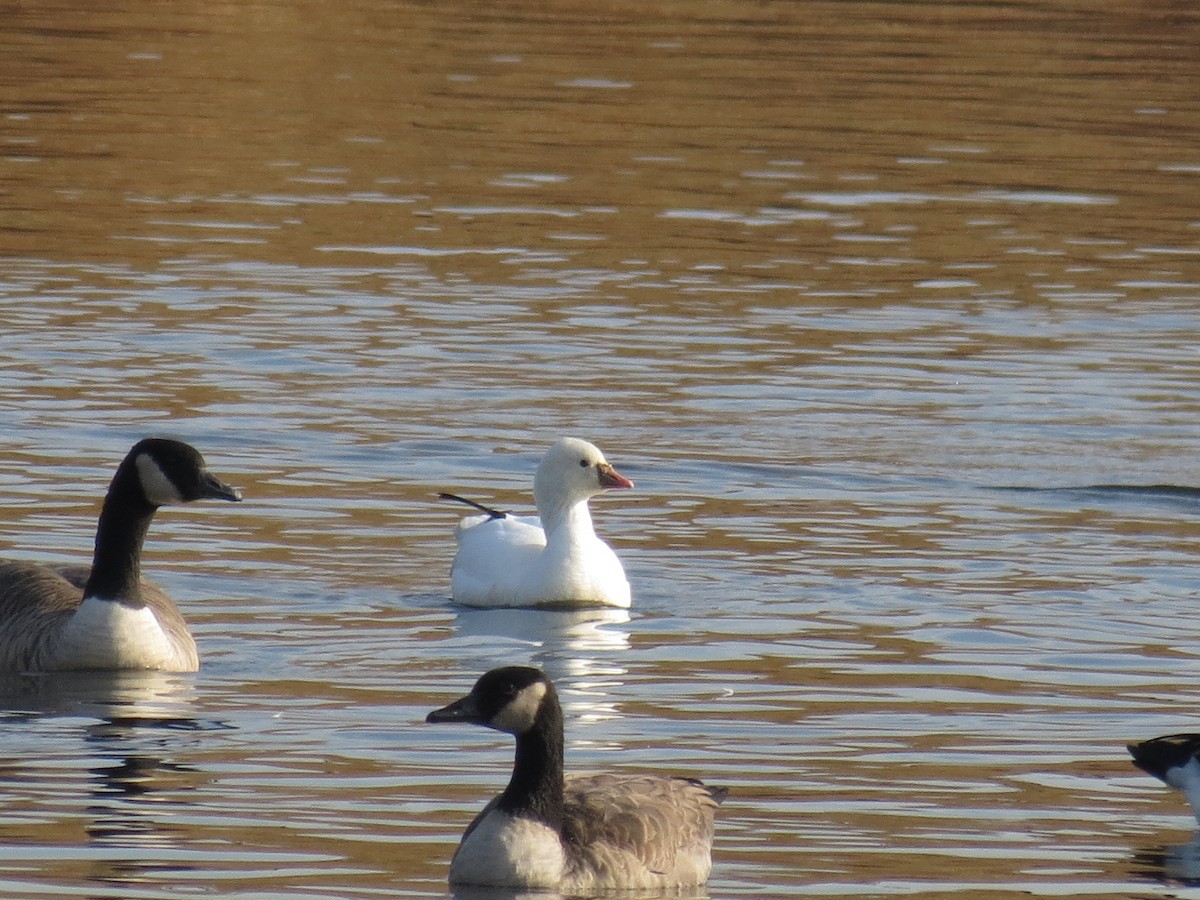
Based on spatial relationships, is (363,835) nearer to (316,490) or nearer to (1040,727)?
(1040,727)

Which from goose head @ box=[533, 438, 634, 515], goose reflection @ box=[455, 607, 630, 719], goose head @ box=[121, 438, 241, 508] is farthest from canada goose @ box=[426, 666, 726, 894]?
goose head @ box=[533, 438, 634, 515]

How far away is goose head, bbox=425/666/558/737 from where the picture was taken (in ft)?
29.2

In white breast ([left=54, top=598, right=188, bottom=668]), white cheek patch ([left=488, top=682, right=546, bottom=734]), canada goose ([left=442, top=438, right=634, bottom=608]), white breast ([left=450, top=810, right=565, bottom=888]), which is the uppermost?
canada goose ([left=442, top=438, right=634, bottom=608])

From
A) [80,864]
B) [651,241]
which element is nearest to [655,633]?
[80,864]

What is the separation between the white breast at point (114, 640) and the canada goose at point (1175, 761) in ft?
14.0

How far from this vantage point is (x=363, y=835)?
9023 millimetres

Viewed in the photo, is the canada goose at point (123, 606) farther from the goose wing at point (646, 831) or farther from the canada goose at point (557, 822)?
the goose wing at point (646, 831)

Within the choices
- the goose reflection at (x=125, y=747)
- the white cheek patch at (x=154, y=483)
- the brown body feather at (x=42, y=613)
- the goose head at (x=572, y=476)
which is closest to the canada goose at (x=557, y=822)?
the goose reflection at (x=125, y=747)

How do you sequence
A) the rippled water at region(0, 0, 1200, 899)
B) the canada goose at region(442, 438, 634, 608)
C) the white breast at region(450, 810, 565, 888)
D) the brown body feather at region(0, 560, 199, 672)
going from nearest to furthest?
the white breast at region(450, 810, 565, 888) < the rippled water at region(0, 0, 1200, 899) < the brown body feather at region(0, 560, 199, 672) < the canada goose at region(442, 438, 634, 608)

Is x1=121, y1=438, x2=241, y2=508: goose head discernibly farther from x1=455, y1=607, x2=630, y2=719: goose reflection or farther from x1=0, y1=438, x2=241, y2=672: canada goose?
x1=455, y1=607, x2=630, y2=719: goose reflection

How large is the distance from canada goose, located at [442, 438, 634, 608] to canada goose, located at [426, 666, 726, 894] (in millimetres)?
4263

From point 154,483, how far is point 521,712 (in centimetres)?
386

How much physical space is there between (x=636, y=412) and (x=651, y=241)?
272 inches

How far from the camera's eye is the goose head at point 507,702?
8.91 meters
